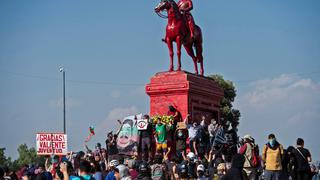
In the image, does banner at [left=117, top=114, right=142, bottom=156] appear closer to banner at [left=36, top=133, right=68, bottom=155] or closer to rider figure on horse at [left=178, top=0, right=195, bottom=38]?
banner at [left=36, top=133, right=68, bottom=155]

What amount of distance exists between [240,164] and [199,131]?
42.3ft

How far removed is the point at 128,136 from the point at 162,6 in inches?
246

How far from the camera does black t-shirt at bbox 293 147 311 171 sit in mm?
18672

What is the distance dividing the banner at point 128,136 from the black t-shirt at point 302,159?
9028 mm

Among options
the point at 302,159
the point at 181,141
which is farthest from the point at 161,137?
the point at 302,159

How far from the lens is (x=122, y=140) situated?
2708 cm

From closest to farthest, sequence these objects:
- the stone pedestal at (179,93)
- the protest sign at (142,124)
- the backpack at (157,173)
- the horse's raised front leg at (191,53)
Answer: the backpack at (157,173)
the protest sign at (142,124)
the stone pedestal at (179,93)
the horse's raised front leg at (191,53)

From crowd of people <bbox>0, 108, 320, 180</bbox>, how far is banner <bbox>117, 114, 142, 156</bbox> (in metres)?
0.21

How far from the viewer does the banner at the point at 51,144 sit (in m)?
23.2

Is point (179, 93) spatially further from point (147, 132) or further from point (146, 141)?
point (146, 141)

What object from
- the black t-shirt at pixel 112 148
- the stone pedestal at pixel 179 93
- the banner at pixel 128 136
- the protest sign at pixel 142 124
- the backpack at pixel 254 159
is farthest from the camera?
the stone pedestal at pixel 179 93

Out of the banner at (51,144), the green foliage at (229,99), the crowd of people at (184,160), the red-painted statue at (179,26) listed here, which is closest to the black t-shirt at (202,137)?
the crowd of people at (184,160)

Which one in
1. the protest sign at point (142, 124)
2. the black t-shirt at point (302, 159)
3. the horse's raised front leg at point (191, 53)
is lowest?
the black t-shirt at point (302, 159)

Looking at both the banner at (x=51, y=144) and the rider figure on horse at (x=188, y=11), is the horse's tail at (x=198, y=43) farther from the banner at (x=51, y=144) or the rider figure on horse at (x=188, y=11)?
the banner at (x=51, y=144)
